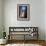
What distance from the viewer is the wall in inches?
149

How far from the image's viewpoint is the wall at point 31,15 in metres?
3.79

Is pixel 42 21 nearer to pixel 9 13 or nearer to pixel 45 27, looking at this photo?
pixel 45 27

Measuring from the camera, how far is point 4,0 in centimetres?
379

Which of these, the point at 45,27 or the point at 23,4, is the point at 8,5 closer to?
the point at 23,4

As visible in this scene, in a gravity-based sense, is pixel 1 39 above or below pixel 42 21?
below

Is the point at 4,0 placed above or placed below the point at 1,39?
above

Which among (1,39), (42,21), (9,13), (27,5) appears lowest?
(1,39)

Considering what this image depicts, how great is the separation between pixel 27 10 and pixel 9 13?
1.79ft

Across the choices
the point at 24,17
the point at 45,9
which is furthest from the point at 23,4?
the point at 45,9

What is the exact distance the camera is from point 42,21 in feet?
12.6

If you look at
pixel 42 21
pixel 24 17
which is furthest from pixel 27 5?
pixel 42 21

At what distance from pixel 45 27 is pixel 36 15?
45 cm

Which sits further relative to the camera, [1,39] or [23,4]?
[23,4]

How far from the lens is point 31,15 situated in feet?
12.5
